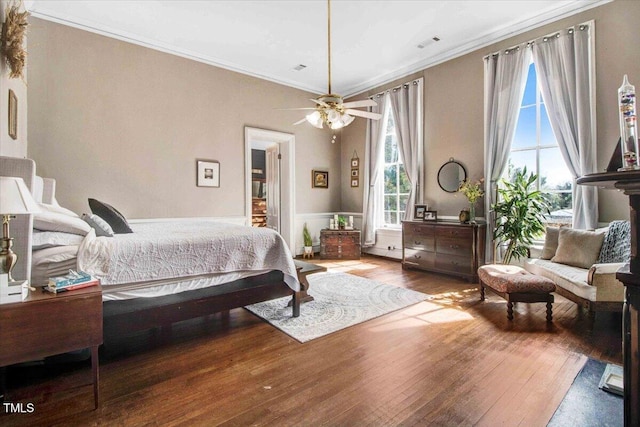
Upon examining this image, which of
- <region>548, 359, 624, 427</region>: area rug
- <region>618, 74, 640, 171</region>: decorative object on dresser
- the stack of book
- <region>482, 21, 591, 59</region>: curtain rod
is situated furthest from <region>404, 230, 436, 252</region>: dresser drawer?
the stack of book

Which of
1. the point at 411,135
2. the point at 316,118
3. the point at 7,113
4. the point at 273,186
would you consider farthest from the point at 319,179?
the point at 7,113

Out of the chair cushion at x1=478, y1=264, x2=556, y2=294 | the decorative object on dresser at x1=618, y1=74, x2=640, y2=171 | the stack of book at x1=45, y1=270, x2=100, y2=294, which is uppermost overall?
the decorative object on dresser at x1=618, y1=74, x2=640, y2=171

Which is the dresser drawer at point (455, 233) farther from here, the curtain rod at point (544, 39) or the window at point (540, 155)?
the curtain rod at point (544, 39)

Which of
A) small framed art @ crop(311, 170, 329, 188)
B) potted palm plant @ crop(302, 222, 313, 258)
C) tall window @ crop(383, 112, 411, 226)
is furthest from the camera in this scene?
small framed art @ crop(311, 170, 329, 188)

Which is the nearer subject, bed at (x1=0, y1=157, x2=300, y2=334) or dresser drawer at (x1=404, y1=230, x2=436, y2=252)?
bed at (x1=0, y1=157, x2=300, y2=334)

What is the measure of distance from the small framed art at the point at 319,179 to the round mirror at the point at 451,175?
246cm

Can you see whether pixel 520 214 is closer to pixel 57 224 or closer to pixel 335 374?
pixel 335 374

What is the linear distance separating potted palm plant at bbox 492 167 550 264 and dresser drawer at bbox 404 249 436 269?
99 cm

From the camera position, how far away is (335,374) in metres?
2.03

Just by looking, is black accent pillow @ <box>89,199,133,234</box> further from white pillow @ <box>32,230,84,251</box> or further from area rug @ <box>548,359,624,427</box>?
area rug @ <box>548,359,624,427</box>

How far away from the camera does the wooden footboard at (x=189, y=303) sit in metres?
2.11

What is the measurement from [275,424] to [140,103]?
456cm

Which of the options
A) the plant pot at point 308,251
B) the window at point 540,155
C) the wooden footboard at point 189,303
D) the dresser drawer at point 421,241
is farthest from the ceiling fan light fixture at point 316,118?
the plant pot at point 308,251

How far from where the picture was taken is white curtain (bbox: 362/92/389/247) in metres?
5.98
